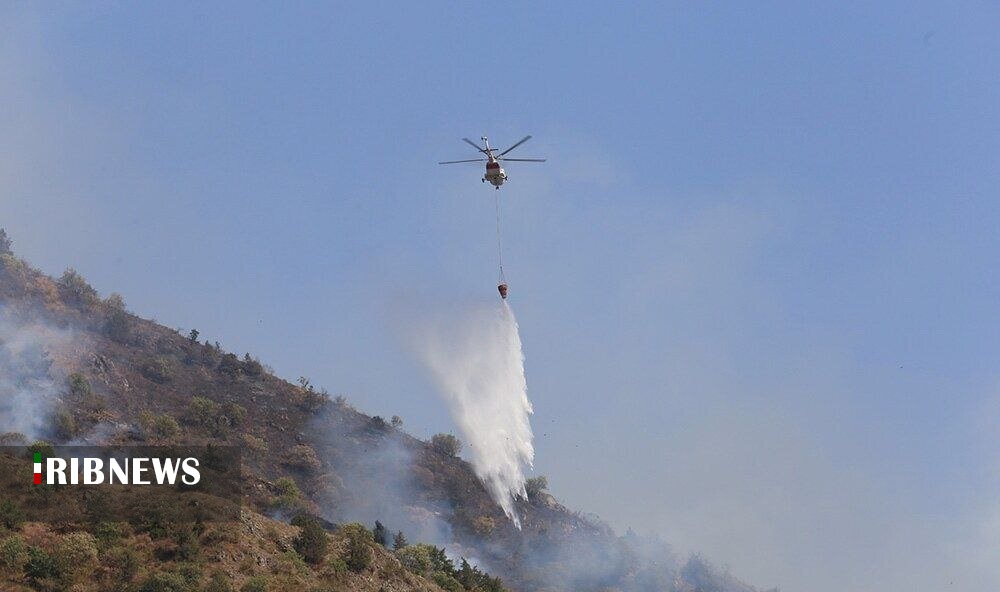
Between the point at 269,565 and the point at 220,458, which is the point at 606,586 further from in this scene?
the point at 269,565

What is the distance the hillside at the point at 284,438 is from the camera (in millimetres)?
93750

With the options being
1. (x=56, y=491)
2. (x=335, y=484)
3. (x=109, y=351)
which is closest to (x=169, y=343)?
(x=109, y=351)

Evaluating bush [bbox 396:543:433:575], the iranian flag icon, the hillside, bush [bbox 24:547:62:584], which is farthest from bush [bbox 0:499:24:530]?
bush [bbox 396:543:433:575]

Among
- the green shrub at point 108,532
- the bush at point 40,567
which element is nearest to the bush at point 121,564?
the green shrub at point 108,532

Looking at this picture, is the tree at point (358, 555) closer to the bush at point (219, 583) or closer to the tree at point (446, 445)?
the bush at point (219, 583)

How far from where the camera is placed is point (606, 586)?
365 ft

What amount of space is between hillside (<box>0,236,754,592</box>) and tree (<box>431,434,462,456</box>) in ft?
4.21

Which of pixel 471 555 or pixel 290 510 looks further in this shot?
pixel 471 555

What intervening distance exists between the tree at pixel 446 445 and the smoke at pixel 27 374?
4815cm

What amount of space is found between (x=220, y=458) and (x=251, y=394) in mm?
51809

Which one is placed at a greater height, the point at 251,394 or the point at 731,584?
the point at 251,394

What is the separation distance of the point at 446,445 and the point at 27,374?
55.1 m

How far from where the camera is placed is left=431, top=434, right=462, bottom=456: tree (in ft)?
445

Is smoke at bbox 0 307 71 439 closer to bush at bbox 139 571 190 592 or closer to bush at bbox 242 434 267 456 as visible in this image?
bush at bbox 242 434 267 456
